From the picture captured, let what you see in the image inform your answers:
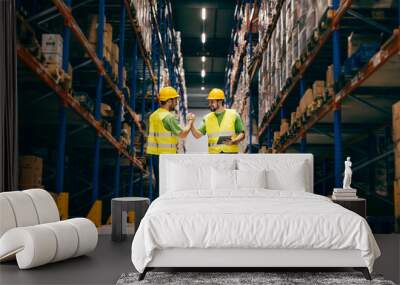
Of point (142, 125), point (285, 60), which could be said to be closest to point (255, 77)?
point (142, 125)

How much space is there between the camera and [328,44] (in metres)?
6.86

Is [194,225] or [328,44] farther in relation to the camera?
[328,44]

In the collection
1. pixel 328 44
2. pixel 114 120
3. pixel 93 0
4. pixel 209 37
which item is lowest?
pixel 114 120

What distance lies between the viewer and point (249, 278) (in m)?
3.15

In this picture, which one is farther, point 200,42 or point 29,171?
point 200,42

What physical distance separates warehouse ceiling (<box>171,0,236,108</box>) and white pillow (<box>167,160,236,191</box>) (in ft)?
39.3

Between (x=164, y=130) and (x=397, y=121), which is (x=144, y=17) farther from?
(x=397, y=121)

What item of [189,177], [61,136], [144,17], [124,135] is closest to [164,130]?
[61,136]

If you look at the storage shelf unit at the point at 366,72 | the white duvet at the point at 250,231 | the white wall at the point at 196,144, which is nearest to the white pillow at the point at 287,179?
the storage shelf unit at the point at 366,72

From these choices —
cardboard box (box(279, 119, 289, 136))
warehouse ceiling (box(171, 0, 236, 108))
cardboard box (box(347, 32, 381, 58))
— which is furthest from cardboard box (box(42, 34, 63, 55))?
warehouse ceiling (box(171, 0, 236, 108))

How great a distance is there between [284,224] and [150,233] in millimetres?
879

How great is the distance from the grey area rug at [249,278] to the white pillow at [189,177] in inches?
60.0

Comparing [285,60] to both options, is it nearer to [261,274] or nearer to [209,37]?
[261,274]

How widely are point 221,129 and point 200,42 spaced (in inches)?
634
